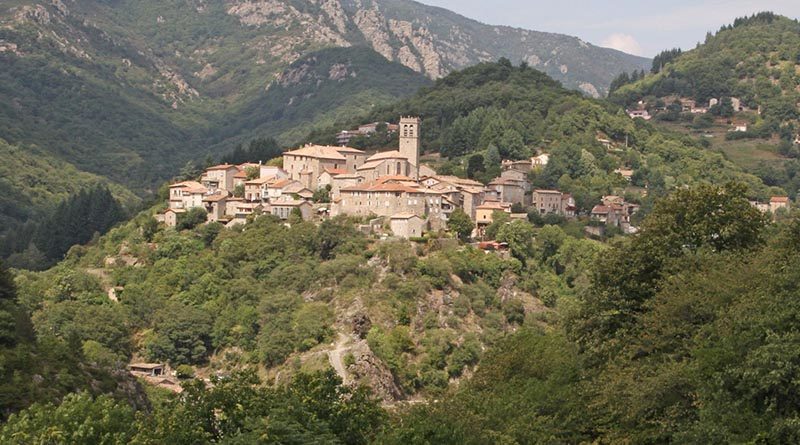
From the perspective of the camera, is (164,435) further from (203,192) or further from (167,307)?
(203,192)

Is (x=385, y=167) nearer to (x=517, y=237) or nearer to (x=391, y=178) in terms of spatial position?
(x=391, y=178)

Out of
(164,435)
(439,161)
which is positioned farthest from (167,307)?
(164,435)

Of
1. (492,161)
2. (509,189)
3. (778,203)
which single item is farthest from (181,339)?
(778,203)

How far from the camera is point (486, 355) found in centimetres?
5141

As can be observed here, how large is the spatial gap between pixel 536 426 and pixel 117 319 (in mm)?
55619

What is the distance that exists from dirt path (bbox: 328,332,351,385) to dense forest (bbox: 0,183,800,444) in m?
0.82

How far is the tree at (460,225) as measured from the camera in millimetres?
89125

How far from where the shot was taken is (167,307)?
87625 millimetres

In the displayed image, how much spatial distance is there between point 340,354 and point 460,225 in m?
18.2

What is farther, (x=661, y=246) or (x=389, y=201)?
(x=389, y=201)

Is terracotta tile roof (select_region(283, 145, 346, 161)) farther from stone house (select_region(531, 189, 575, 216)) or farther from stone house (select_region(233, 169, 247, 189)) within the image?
stone house (select_region(531, 189, 575, 216))

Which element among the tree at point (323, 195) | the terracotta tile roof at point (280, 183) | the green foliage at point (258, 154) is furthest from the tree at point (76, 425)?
the green foliage at point (258, 154)

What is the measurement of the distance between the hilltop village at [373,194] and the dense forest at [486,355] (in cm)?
521

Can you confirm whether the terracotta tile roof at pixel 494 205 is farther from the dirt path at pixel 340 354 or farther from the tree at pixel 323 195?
the dirt path at pixel 340 354
